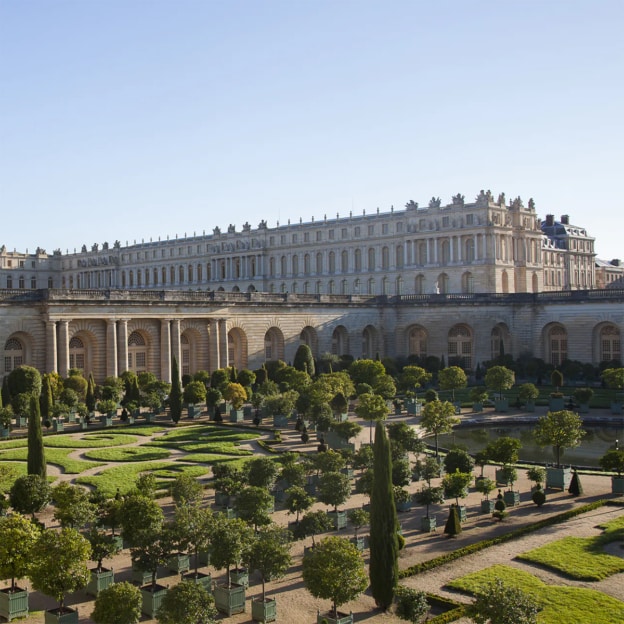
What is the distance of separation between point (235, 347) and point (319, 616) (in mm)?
46580

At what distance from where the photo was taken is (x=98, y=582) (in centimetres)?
1997

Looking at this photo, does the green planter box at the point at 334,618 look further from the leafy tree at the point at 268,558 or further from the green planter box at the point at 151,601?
the green planter box at the point at 151,601

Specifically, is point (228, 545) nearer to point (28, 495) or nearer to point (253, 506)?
point (253, 506)

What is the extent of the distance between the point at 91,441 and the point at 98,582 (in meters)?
19.1

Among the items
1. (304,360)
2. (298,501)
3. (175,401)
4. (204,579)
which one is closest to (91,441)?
(175,401)

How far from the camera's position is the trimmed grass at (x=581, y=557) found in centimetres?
2095

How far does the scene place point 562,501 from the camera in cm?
2844

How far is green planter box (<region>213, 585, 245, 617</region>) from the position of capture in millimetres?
18875

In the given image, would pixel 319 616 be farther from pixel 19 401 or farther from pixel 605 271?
pixel 605 271

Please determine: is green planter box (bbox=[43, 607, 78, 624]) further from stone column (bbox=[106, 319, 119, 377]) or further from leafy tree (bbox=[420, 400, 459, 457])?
stone column (bbox=[106, 319, 119, 377])

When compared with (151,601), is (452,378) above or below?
above

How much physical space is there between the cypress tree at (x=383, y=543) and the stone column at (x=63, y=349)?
1415 inches

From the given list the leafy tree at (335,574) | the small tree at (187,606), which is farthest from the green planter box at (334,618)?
the small tree at (187,606)

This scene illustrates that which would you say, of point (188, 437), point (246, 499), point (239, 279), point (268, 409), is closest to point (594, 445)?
point (268, 409)
